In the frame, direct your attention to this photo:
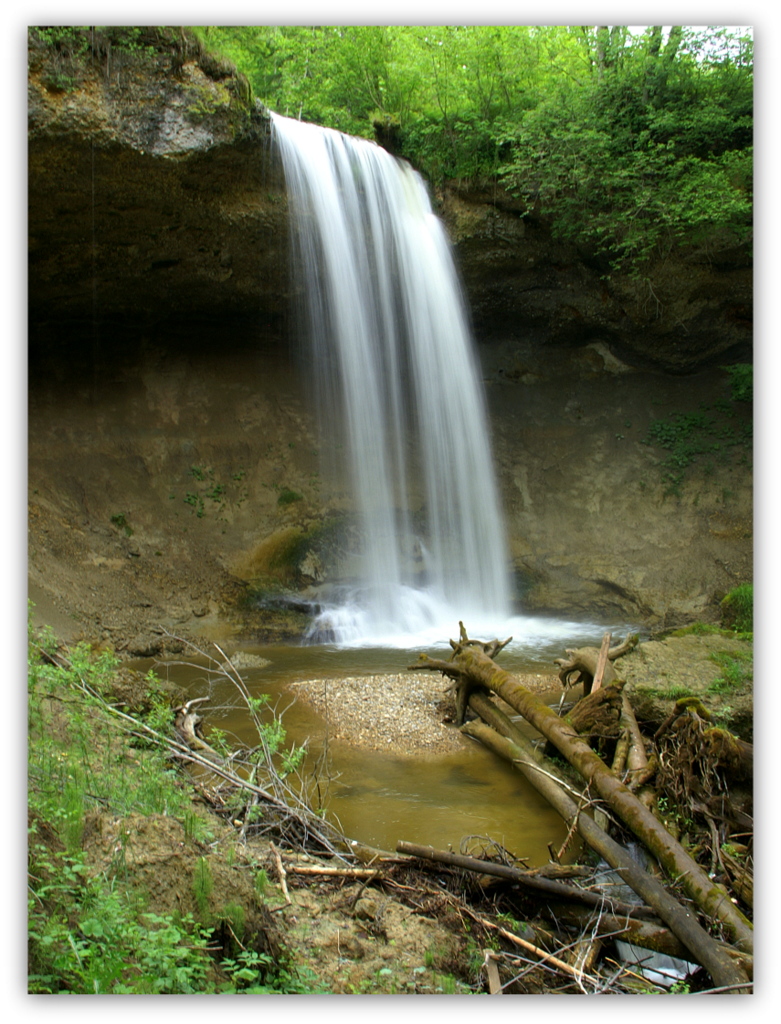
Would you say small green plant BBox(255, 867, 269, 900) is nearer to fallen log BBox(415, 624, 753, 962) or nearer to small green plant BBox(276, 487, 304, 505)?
fallen log BBox(415, 624, 753, 962)

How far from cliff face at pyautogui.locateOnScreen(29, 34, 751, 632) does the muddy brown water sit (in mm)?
4331

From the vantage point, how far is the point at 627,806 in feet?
12.2

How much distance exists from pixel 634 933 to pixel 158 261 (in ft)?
34.2

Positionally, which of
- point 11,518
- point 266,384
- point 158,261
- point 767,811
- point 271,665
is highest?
point 158,261

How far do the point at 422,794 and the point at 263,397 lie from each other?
9439mm

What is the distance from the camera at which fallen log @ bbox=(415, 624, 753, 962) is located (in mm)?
3047

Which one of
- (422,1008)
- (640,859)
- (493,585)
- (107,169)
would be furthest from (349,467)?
(422,1008)

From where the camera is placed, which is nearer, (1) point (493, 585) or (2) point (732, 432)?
(1) point (493, 585)

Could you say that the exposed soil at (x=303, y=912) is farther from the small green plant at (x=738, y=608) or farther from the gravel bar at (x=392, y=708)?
the small green plant at (x=738, y=608)

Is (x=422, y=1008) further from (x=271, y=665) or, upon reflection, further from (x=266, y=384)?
(x=266, y=384)

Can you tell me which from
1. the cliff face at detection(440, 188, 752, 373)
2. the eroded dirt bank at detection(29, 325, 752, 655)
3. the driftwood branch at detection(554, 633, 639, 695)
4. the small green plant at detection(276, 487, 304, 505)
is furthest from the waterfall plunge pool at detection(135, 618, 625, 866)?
the cliff face at detection(440, 188, 752, 373)

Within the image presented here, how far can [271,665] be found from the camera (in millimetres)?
8695

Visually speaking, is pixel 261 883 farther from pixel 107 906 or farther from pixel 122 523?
pixel 122 523

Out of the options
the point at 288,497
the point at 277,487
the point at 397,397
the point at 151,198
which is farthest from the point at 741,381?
the point at 151,198
